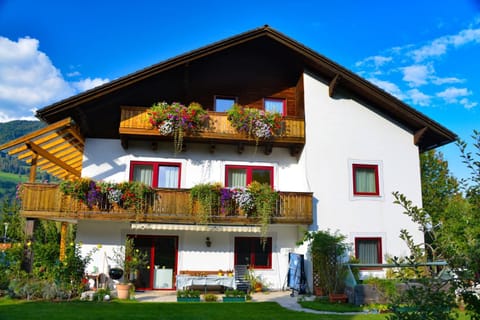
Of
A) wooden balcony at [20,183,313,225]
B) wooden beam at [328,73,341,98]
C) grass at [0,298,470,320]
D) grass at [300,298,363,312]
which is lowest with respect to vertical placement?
grass at [0,298,470,320]

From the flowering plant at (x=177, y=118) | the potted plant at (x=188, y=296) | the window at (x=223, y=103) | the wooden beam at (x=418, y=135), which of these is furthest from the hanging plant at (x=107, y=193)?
the wooden beam at (x=418, y=135)

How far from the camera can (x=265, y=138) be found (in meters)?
16.5

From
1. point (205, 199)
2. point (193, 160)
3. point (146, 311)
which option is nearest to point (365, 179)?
point (205, 199)

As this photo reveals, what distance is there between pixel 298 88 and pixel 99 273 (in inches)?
447

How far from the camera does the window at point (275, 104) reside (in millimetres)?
18398

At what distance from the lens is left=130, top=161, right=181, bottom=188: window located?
17.2 m

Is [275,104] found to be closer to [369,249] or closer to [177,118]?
[177,118]

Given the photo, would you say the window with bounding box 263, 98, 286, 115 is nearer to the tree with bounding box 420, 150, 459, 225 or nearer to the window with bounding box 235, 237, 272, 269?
the window with bounding box 235, 237, 272, 269

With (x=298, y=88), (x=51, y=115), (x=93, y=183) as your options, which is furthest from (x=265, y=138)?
(x=51, y=115)

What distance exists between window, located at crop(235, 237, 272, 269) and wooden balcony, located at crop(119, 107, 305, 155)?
3.87 m

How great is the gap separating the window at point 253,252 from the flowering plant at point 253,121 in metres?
4.35

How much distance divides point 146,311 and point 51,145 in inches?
357

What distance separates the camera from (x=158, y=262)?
54.5ft

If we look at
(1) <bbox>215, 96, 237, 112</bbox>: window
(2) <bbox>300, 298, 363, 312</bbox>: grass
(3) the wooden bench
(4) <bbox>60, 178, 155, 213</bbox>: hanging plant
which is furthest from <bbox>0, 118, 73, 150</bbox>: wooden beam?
→ (2) <bbox>300, 298, 363, 312</bbox>: grass
